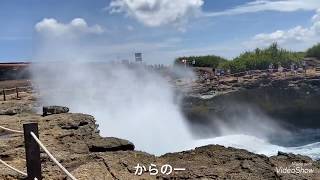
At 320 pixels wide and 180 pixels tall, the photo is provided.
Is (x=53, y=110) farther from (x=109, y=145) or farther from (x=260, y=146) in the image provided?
(x=260, y=146)

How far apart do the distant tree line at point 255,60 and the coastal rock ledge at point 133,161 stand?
43011mm

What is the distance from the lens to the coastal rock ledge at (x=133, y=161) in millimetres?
7281

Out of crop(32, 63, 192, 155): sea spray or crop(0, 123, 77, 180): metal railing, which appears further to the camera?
crop(32, 63, 192, 155): sea spray

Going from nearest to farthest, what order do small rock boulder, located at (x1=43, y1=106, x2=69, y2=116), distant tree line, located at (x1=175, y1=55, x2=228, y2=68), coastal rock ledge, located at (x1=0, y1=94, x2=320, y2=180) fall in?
coastal rock ledge, located at (x1=0, y1=94, x2=320, y2=180) < small rock boulder, located at (x1=43, y1=106, x2=69, y2=116) < distant tree line, located at (x1=175, y1=55, x2=228, y2=68)

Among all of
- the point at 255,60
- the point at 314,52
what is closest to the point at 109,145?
the point at 255,60

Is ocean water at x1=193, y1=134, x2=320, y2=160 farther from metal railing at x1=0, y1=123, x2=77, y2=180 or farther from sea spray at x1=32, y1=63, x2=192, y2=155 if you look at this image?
metal railing at x1=0, y1=123, x2=77, y2=180

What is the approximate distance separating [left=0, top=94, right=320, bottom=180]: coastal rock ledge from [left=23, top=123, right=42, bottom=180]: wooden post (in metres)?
1.07

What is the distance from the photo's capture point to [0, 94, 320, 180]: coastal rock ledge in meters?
7.28

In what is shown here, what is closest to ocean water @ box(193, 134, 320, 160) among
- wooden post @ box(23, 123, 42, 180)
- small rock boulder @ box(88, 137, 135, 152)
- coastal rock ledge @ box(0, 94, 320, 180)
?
small rock boulder @ box(88, 137, 135, 152)

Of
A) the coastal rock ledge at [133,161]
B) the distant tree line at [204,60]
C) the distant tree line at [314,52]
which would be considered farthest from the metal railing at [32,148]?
the distant tree line at [314,52]

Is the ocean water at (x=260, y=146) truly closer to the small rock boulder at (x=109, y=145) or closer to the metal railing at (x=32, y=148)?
the small rock boulder at (x=109, y=145)

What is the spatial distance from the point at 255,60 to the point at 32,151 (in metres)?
49.8

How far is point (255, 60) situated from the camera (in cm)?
5428

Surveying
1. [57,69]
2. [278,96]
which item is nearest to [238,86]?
[278,96]
